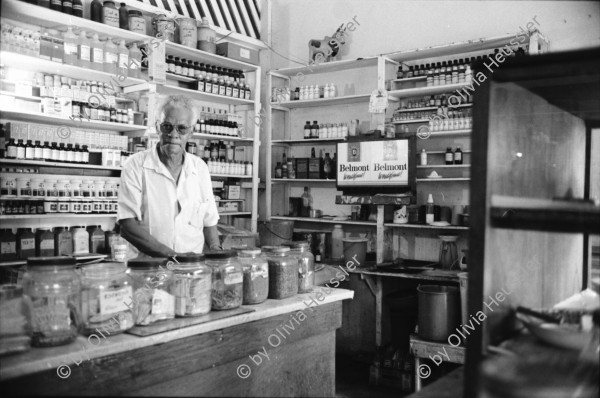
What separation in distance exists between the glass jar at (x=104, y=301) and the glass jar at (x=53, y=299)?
0.02 metres

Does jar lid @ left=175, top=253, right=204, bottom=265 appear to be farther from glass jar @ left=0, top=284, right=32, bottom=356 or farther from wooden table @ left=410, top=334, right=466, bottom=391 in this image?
wooden table @ left=410, top=334, right=466, bottom=391

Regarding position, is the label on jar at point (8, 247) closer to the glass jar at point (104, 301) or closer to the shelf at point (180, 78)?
the shelf at point (180, 78)

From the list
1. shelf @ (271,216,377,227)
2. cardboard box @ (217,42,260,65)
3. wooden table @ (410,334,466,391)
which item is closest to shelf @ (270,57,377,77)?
cardboard box @ (217,42,260,65)

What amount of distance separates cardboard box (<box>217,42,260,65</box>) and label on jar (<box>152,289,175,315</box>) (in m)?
4.52

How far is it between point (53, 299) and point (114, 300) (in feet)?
0.58

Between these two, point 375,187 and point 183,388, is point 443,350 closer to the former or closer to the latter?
point 375,187

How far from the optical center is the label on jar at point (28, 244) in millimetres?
4250

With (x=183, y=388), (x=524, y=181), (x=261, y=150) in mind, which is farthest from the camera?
(x=261, y=150)

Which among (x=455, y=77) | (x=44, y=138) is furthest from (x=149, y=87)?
(x=455, y=77)

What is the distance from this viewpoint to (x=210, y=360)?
190 cm

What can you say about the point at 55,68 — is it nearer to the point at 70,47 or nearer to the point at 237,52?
the point at 70,47

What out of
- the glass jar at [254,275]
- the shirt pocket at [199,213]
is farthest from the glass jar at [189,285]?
the shirt pocket at [199,213]

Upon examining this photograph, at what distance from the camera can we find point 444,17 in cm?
547

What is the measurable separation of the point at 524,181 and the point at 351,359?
388 centimetres
